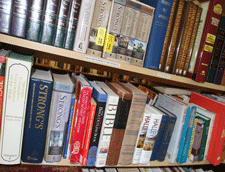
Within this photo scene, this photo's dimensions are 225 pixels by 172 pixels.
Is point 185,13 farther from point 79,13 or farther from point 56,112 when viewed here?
point 56,112

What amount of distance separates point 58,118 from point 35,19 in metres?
0.40

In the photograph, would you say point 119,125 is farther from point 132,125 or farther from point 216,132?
point 216,132

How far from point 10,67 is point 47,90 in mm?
153

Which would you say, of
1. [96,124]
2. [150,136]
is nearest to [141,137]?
[150,136]

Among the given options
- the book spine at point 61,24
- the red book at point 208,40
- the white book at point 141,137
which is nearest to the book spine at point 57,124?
the book spine at point 61,24

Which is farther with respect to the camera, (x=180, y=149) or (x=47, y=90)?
(x=180, y=149)

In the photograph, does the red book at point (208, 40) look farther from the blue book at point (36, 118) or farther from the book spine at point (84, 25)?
the blue book at point (36, 118)

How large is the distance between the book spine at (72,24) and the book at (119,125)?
311 millimetres

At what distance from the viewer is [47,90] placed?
0.65 m

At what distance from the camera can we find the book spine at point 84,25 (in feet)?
2.16

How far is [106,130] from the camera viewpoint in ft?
2.50

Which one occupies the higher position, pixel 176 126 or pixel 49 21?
pixel 49 21

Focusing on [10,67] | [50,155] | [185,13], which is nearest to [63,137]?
[50,155]

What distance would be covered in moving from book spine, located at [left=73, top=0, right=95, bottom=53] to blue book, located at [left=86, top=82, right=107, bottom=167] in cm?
21
